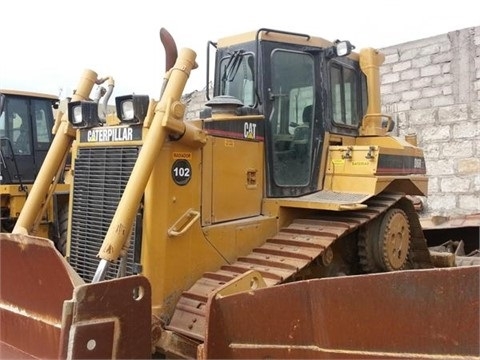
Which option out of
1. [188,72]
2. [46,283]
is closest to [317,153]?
[188,72]

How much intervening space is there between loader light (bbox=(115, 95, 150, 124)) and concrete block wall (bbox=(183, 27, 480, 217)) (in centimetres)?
527

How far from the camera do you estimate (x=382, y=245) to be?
432 cm

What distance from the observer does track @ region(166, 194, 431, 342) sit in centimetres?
340

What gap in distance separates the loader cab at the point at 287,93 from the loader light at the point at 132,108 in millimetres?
855

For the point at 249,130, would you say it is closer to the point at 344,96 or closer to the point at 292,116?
the point at 292,116

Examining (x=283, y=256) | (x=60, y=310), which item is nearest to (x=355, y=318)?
(x=283, y=256)

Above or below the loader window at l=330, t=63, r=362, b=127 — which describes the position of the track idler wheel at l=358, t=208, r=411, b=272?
below

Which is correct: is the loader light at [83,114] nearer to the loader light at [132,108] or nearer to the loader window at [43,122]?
the loader light at [132,108]

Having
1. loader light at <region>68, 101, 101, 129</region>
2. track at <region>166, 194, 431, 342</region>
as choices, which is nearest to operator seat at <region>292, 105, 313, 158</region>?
track at <region>166, 194, 431, 342</region>

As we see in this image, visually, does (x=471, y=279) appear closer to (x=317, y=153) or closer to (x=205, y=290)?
(x=205, y=290)

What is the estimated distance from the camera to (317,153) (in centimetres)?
445

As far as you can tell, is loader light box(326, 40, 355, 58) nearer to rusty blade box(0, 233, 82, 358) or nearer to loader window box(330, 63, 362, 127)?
loader window box(330, 63, 362, 127)

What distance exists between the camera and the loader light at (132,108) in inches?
137

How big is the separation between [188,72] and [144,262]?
4.35 feet
